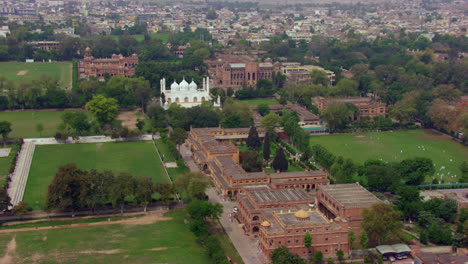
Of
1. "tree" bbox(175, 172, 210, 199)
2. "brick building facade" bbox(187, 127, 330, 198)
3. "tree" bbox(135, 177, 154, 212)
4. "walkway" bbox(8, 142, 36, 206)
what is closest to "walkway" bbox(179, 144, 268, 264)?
"brick building facade" bbox(187, 127, 330, 198)

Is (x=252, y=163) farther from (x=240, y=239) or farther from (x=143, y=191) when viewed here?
(x=240, y=239)

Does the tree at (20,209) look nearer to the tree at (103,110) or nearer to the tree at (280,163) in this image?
the tree at (280,163)

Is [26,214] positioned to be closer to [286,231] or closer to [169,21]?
[286,231]

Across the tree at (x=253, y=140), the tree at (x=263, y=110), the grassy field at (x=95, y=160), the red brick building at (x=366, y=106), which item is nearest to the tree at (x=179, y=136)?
the grassy field at (x=95, y=160)

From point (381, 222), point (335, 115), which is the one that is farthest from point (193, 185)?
point (335, 115)

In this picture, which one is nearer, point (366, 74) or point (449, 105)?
point (449, 105)

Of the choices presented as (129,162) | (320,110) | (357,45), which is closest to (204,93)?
(320,110)

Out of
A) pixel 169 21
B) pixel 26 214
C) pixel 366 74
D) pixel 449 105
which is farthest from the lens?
pixel 169 21
